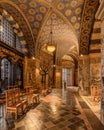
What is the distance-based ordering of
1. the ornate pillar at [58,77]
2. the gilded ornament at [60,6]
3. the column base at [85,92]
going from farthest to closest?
the ornate pillar at [58,77]
the column base at [85,92]
the gilded ornament at [60,6]

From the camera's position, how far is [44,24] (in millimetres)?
9258

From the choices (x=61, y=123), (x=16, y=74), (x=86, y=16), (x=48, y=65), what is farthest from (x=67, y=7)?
(x=48, y=65)

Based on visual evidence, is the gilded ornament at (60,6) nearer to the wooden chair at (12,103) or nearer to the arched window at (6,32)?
the arched window at (6,32)

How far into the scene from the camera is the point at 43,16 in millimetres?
8656

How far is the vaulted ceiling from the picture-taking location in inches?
297

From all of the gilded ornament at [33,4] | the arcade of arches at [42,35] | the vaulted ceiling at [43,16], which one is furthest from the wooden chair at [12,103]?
the gilded ornament at [33,4]

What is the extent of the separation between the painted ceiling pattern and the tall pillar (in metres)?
1.87

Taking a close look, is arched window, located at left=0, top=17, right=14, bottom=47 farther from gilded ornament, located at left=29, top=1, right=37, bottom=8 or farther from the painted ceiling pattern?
gilded ornament, located at left=29, top=1, right=37, bottom=8

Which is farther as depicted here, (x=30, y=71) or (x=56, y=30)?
(x=30, y=71)

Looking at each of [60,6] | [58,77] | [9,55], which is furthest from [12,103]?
[58,77]

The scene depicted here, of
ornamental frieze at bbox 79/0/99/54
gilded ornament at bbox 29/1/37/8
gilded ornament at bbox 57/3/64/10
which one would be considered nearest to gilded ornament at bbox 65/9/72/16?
gilded ornament at bbox 57/3/64/10

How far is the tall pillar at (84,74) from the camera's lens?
31.4 ft

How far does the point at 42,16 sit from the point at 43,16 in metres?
0.07

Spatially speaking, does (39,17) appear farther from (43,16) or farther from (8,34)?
(8,34)
